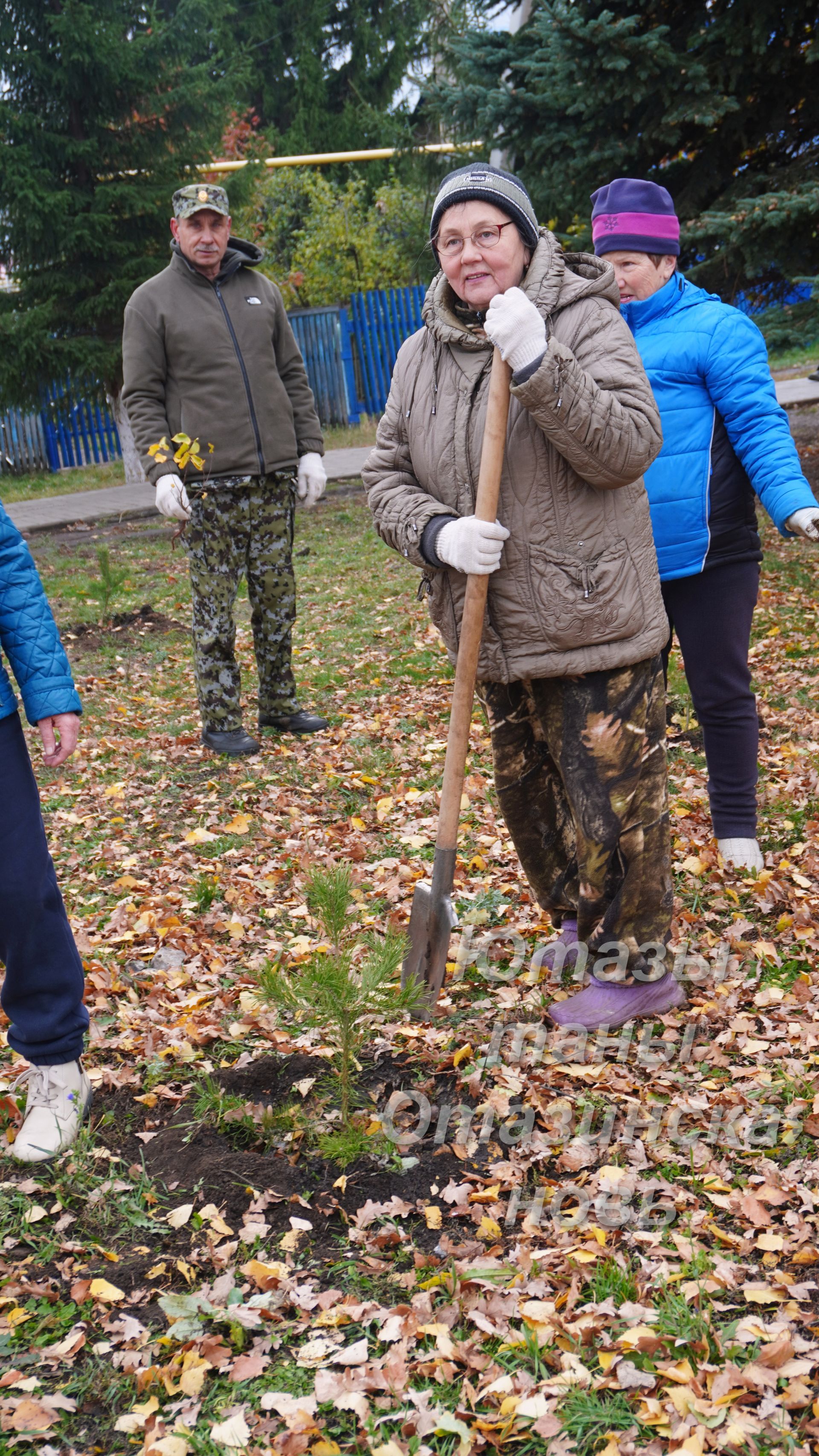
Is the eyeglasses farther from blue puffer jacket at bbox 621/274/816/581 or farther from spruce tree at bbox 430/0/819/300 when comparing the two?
spruce tree at bbox 430/0/819/300

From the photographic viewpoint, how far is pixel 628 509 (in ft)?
9.74

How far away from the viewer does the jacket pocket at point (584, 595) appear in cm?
291

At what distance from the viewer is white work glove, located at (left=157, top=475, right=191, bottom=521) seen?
5.44m

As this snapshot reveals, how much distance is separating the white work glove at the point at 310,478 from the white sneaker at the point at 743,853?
8.90 feet

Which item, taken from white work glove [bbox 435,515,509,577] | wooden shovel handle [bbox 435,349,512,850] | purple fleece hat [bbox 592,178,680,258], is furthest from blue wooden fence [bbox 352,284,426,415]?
white work glove [bbox 435,515,509,577]

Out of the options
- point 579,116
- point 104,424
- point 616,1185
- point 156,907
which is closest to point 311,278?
point 104,424

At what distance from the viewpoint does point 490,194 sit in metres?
2.76

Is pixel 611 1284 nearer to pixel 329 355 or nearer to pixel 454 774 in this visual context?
pixel 454 774

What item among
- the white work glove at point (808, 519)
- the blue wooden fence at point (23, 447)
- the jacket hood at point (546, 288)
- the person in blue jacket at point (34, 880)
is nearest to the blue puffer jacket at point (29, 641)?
the person in blue jacket at point (34, 880)

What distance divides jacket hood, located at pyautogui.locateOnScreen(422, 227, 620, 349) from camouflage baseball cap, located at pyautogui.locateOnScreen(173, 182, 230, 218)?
9.31ft

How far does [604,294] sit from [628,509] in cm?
52

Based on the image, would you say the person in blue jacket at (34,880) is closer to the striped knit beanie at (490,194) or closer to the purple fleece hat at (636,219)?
the striped knit beanie at (490,194)

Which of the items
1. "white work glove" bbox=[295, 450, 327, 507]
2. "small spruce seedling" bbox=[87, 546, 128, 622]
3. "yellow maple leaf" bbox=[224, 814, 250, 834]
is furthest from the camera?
"small spruce seedling" bbox=[87, 546, 128, 622]

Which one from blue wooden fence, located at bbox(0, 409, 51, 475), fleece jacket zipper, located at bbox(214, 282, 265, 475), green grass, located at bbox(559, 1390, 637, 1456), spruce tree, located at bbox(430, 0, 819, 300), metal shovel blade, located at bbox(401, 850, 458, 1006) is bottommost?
green grass, located at bbox(559, 1390, 637, 1456)
